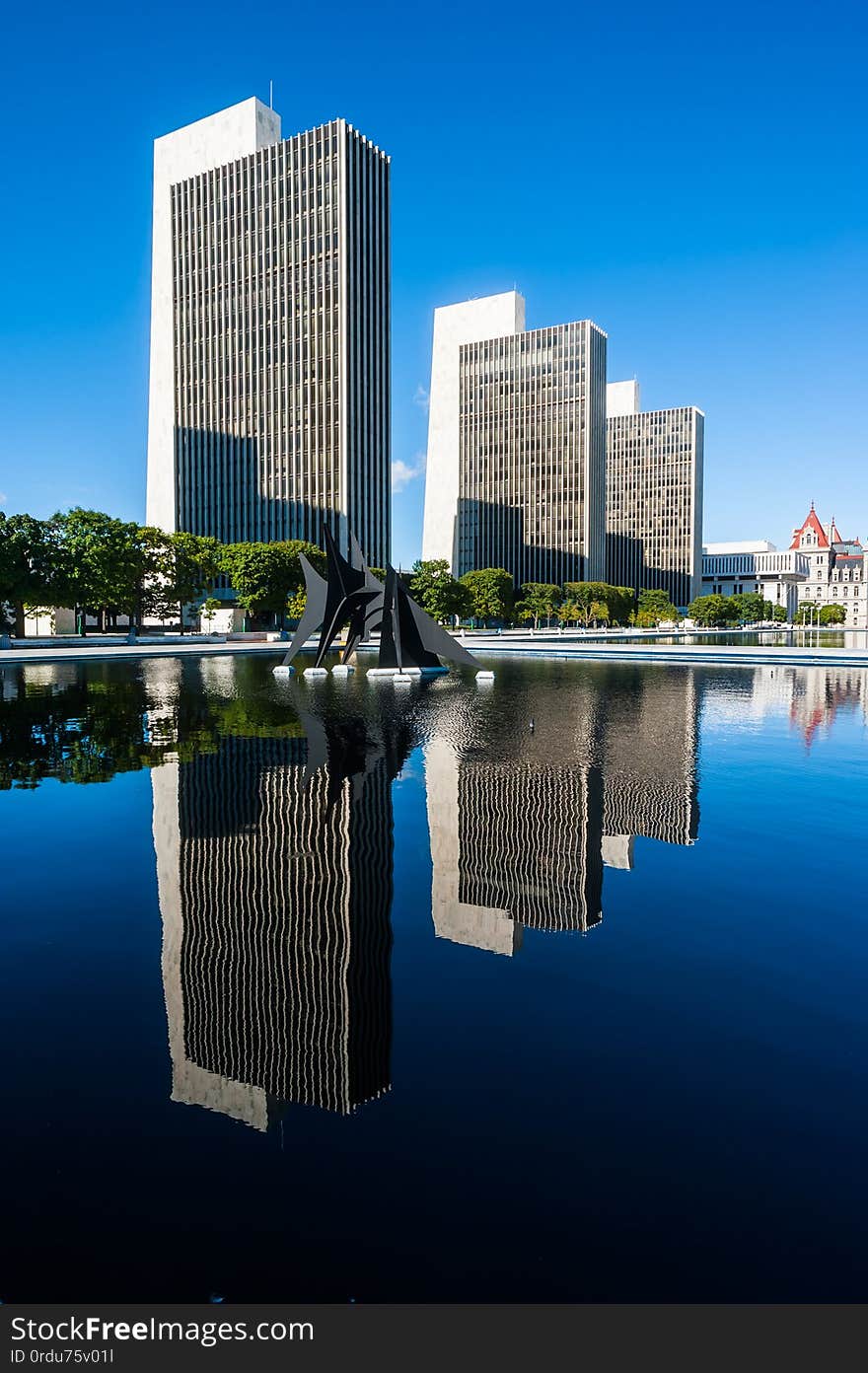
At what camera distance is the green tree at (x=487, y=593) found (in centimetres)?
10288

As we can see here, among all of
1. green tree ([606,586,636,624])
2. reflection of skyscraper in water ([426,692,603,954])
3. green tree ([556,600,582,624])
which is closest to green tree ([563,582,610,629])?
green tree ([556,600,582,624])

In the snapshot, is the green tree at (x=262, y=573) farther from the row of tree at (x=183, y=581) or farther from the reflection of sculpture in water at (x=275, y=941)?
the reflection of sculpture in water at (x=275, y=941)

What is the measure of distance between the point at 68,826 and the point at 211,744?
252 inches

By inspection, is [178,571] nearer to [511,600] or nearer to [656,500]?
[511,600]

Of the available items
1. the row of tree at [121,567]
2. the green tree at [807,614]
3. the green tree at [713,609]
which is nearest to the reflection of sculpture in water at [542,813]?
the row of tree at [121,567]

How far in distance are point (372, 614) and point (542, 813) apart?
29819 mm

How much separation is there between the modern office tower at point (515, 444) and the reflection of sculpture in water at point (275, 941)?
131381 millimetres

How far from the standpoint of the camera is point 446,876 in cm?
878

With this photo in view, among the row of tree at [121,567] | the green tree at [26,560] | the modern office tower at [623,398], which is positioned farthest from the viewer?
the modern office tower at [623,398]

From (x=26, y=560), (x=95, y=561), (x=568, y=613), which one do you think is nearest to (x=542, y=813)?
(x=26, y=560)

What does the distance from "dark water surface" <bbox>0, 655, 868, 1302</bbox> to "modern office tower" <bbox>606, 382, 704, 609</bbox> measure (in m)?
163
